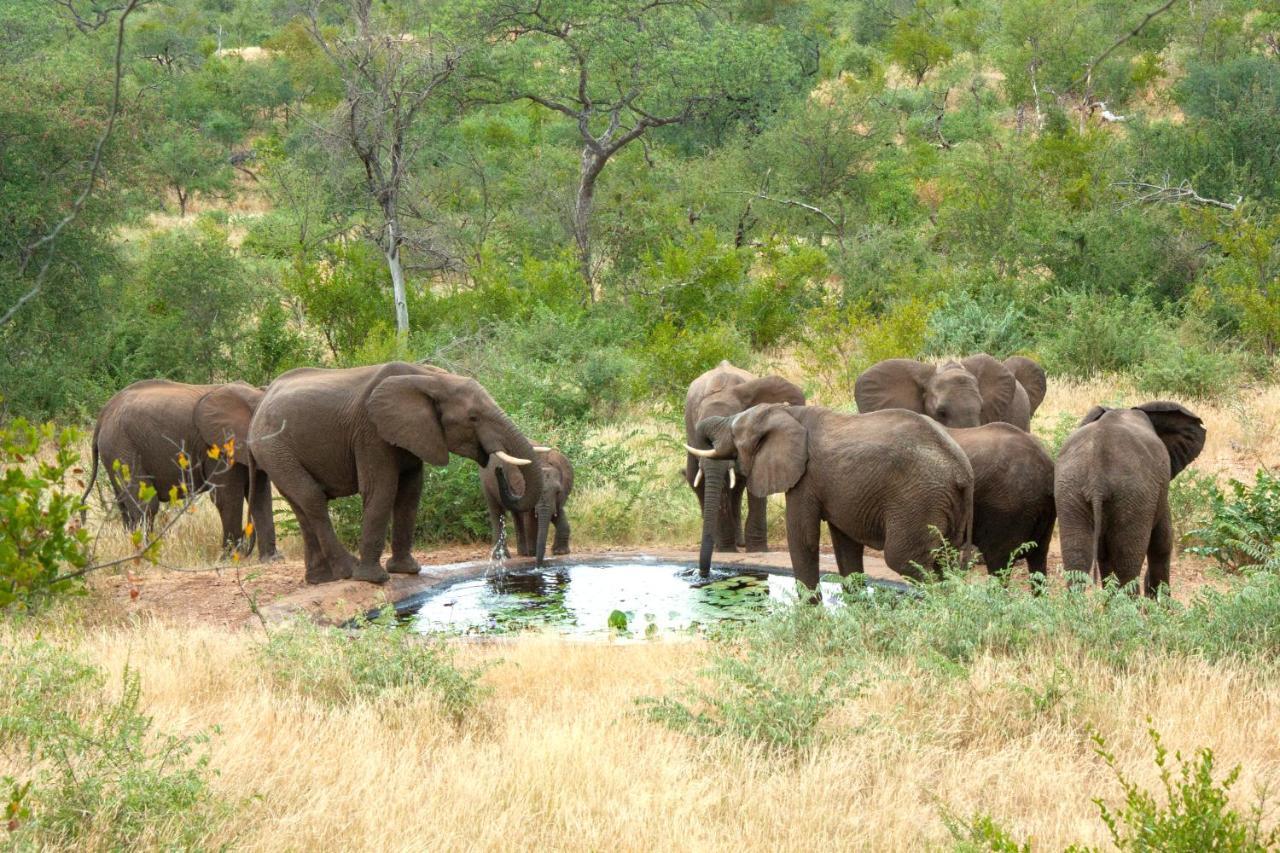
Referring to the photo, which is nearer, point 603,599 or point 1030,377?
point 603,599

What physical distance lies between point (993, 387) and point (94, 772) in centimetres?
912

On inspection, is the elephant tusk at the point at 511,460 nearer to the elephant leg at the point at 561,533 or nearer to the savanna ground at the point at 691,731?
the elephant leg at the point at 561,533

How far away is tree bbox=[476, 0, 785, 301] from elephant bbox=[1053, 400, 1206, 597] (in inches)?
715

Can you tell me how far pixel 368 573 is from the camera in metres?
11.2

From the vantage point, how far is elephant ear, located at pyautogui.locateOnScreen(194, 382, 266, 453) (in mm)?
12750

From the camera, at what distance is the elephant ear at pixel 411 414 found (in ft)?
35.6

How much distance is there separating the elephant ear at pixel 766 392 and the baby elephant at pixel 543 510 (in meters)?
1.66

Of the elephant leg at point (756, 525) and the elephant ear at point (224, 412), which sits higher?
the elephant ear at point (224, 412)

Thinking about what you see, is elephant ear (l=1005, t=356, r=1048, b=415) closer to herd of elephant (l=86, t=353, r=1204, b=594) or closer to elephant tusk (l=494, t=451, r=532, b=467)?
herd of elephant (l=86, t=353, r=1204, b=594)

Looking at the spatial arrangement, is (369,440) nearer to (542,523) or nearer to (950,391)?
(542,523)

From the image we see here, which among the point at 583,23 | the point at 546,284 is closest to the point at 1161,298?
the point at 546,284

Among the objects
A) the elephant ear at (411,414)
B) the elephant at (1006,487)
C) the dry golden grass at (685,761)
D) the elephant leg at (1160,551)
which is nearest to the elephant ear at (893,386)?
the elephant at (1006,487)

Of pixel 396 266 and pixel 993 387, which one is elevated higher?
pixel 396 266

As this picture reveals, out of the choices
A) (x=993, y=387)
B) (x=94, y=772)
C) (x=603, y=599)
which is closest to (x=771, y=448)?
(x=603, y=599)
